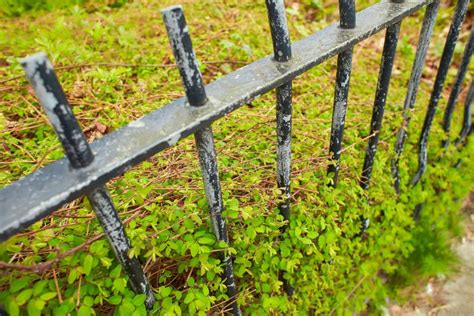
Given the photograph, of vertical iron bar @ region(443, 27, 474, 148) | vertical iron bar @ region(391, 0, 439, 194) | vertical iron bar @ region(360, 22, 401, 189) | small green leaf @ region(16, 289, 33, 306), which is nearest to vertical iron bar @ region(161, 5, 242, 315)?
small green leaf @ region(16, 289, 33, 306)

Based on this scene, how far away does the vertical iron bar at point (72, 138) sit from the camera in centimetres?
69

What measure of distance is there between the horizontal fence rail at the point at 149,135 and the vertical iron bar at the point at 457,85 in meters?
1.14

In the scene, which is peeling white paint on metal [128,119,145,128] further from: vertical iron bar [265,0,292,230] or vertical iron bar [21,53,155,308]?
vertical iron bar [265,0,292,230]

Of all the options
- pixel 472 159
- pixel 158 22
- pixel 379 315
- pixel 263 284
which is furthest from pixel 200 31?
pixel 379 315

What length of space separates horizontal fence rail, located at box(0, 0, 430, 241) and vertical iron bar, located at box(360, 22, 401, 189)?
0.91ft

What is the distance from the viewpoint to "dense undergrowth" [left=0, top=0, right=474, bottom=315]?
3.88 ft

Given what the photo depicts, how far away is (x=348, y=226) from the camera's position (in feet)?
6.20

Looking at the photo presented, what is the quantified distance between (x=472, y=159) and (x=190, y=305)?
2450mm

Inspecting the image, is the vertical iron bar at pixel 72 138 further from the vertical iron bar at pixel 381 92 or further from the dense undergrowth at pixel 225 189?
the vertical iron bar at pixel 381 92

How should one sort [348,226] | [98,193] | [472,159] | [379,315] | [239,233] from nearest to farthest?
1. [98,193]
2. [239,233]
3. [348,226]
4. [379,315]
5. [472,159]

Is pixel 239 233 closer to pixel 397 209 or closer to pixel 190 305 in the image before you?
pixel 190 305

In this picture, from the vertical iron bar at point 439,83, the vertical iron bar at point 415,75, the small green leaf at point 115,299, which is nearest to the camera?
the small green leaf at point 115,299

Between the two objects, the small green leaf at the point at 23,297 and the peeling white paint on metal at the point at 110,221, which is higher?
the peeling white paint on metal at the point at 110,221

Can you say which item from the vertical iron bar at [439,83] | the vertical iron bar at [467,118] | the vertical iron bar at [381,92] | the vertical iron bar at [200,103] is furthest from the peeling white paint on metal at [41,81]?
the vertical iron bar at [467,118]
